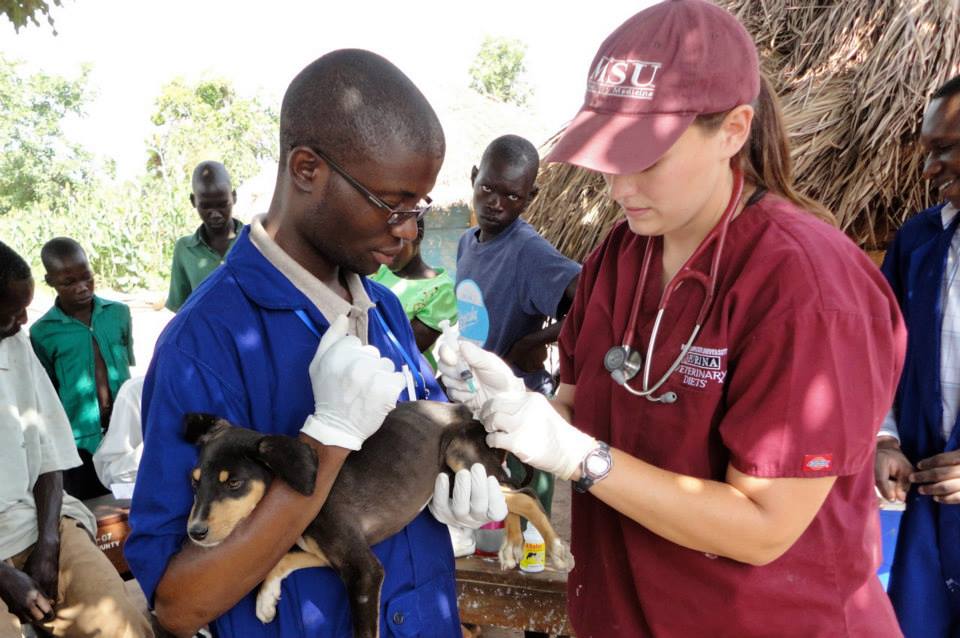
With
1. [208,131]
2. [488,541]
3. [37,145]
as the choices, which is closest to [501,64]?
[208,131]

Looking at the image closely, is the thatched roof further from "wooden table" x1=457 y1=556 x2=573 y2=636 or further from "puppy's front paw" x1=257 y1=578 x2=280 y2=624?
"puppy's front paw" x1=257 y1=578 x2=280 y2=624

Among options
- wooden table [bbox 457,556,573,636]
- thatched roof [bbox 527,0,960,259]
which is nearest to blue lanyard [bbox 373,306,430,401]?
wooden table [bbox 457,556,573,636]

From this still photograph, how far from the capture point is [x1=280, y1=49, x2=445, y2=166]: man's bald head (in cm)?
155

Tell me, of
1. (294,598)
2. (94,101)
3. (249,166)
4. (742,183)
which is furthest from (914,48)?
(94,101)

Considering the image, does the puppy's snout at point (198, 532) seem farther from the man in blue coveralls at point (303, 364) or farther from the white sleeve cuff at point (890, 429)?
the white sleeve cuff at point (890, 429)

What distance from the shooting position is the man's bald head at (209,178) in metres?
6.27

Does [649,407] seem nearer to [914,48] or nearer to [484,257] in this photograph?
[484,257]

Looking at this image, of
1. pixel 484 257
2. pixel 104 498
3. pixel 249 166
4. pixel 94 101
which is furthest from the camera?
pixel 94 101

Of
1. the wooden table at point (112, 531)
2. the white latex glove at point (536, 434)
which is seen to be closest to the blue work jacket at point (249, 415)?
the white latex glove at point (536, 434)

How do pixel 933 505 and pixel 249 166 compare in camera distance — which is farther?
pixel 249 166

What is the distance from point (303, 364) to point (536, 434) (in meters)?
0.54

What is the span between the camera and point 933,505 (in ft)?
8.49

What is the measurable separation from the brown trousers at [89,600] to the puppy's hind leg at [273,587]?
7.60 feet

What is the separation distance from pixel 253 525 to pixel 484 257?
3.18 m
